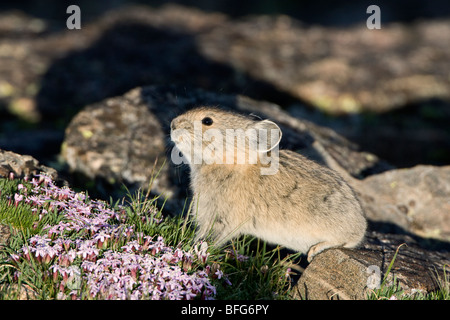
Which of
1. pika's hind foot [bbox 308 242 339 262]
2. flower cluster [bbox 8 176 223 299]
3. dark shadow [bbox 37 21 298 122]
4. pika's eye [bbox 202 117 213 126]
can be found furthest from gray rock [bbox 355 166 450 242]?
dark shadow [bbox 37 21 298 122]

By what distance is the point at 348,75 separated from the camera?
2128 centimetres

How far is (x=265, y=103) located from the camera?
507 inches

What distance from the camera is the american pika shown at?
7.24m

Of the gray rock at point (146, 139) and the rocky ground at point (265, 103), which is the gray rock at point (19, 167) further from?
the gray rock at point (146, 139)

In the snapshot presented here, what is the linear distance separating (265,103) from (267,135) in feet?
17.7

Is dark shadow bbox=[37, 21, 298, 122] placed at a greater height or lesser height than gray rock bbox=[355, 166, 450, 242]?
greater

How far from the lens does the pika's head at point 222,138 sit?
25.0 ft

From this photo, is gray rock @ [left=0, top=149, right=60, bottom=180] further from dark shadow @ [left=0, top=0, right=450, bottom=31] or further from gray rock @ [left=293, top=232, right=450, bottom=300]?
dark shadow @ [left=0, top=0, right=450, bottom=31]

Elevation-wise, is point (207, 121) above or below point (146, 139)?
above

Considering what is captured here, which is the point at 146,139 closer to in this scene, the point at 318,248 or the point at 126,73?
the point at 318,248

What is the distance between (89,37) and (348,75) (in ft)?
37.1

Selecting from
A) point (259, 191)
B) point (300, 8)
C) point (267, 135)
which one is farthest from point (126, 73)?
point (300, 8)

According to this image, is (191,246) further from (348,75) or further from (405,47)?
(405,47)

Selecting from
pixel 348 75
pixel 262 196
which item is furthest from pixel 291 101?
pixel 262 196
